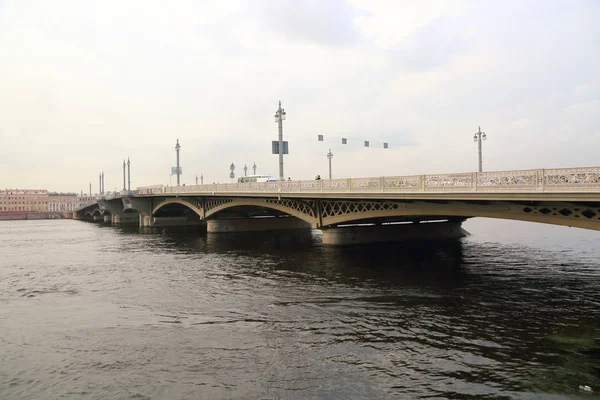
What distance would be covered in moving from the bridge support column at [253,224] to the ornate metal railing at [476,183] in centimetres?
2066

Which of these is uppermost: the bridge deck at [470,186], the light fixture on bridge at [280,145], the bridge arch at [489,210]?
the light fixture on bridge at [280,145]

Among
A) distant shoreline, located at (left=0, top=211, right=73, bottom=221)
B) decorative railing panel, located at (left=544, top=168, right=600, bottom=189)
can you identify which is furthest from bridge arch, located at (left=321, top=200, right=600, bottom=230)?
distant shoreline, located at (left=0, top=211, right=73, bottom=221)

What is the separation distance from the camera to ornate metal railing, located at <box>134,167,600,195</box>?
555 inches

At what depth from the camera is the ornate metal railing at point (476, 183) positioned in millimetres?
14086

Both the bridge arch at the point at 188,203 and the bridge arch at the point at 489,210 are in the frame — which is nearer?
the bridge arch at the point at 489,210

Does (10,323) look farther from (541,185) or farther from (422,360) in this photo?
(541,185)

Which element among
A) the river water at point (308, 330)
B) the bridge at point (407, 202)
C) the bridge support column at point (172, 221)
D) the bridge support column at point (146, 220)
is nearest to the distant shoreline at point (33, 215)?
the bridge support column at point (146, 220)

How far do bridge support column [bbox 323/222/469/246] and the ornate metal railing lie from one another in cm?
562

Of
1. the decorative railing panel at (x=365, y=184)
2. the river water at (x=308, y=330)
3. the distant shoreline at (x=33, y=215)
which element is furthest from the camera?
the distant shoreline at (x=33, y=215)

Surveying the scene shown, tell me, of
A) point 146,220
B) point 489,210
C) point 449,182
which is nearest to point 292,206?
point 449,182

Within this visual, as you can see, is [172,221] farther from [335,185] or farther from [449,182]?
[449,182]

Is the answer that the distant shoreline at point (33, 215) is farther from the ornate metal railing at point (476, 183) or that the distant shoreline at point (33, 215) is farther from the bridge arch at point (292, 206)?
the ornate metal railing at point (476, 183)

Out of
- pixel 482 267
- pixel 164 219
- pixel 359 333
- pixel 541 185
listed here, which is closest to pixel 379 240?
pixel 482 267

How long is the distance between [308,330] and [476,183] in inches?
356
